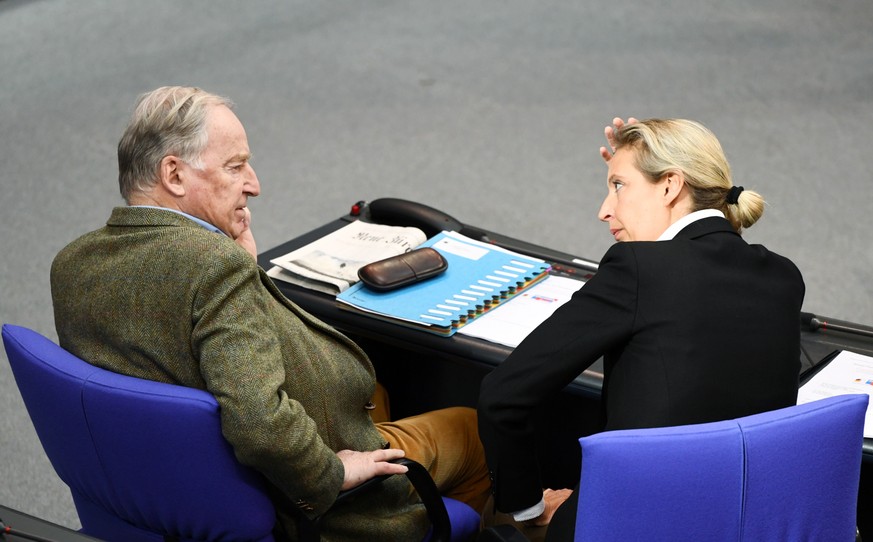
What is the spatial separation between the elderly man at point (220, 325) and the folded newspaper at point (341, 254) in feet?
1.36

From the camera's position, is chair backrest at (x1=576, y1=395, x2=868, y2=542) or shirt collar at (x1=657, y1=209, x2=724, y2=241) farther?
shirt collar at (x1=657, y1=209, x2=724, y2=241)

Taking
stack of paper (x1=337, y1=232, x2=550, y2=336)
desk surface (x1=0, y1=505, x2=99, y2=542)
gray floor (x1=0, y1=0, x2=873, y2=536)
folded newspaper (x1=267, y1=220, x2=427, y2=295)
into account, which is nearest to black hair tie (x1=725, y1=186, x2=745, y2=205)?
stack of paper (x1=337, y1=232, x2=550, y2=336)

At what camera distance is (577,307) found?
76.1 inches

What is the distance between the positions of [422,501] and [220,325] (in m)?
0.63

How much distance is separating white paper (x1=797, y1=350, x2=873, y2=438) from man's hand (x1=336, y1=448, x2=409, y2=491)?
793mm

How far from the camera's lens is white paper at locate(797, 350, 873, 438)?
216cm

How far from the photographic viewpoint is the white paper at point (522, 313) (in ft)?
7.76

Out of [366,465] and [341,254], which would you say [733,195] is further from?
[341,254]

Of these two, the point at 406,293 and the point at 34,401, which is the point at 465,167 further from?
the point at 34,401

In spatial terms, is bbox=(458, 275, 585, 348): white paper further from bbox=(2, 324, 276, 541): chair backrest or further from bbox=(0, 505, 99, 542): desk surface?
bbox=(0, 505, 99, 542): desk surface

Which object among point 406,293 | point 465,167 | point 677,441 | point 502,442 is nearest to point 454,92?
point 465,167

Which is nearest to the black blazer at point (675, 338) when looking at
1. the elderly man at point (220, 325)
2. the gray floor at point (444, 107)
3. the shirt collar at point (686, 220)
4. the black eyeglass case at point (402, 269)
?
the shirt collar at point (686, 220)

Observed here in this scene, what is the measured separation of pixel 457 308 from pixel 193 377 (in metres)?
0.76

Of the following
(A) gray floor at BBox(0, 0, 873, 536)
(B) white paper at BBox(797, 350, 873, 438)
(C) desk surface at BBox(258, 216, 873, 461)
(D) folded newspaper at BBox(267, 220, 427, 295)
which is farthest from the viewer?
(A) gray floor at BBox(0, 0, 873, 536)
